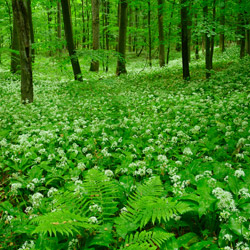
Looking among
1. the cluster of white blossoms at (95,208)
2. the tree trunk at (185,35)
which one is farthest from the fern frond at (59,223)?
the tree trunk at (185,35)

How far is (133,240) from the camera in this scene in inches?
89.5

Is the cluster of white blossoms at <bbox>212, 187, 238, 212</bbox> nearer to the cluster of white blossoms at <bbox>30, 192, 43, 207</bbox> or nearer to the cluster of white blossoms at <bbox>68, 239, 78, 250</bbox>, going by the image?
the cluster of white blossoms at <bbox>68, 239, 78, 250</bbox>

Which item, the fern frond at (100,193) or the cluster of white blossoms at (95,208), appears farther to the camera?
the fern frond at (100,193)

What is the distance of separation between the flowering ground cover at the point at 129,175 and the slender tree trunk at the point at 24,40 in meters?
0.86

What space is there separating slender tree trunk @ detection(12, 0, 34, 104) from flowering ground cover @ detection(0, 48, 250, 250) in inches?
33.9

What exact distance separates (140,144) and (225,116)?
310cm

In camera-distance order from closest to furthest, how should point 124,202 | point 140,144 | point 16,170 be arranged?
point 124,202 < point 16,170 < point 140,144

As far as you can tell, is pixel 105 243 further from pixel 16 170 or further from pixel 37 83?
pixel 37 83

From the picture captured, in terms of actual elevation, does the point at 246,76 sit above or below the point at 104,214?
above

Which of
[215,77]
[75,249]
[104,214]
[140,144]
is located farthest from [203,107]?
[75,249]

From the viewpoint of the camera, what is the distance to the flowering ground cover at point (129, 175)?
2.38 meters

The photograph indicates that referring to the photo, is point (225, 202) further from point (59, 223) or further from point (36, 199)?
point (36, 199)

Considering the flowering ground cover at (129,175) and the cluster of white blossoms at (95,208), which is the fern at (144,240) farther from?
the cluster of white blossoms at (95,208)

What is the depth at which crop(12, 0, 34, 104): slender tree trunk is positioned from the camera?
723 cm
